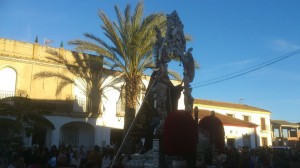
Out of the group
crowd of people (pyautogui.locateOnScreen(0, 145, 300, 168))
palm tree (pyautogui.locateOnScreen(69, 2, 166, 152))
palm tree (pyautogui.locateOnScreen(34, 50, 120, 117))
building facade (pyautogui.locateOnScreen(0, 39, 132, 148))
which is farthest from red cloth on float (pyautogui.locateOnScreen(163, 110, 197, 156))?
palm tree (pyautogui.locateOnScreen(34, 50, 120, 117))

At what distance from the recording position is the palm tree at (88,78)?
84.2 feet

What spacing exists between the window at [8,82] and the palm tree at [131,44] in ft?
22.8

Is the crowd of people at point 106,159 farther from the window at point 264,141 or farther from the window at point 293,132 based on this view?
the window at point 293,132

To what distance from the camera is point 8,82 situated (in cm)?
2397

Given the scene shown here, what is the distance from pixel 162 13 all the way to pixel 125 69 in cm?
414

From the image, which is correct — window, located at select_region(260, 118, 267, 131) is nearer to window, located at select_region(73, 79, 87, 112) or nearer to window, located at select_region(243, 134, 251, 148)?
window, located at select_region(243, 134, 251, 148)

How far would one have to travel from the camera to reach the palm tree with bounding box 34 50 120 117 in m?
25.7

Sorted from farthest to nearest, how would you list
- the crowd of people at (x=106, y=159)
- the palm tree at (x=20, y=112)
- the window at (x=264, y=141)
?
the window at (x=264, y=141)
the palm tree at (x=20, y=112)
the crowd of people at (x=106, y=159)

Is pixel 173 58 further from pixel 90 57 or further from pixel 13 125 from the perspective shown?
pixel 90 57

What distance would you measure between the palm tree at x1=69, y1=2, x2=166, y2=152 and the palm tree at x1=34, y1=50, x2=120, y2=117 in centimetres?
479

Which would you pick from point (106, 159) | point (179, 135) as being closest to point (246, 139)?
point (106, 159)

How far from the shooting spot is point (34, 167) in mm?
8133

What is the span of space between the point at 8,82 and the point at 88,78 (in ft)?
18.9

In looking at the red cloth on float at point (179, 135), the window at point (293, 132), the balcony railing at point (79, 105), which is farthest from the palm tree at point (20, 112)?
the window at point (293, 132)
